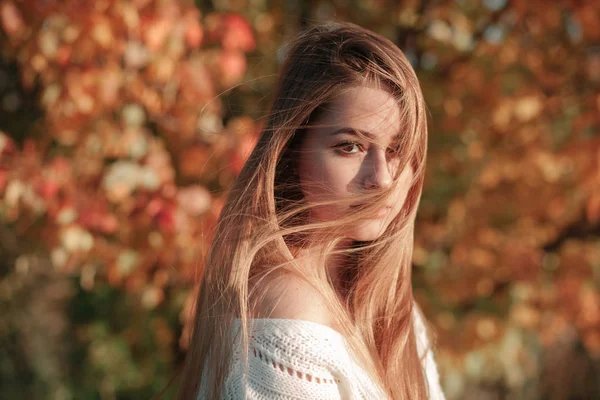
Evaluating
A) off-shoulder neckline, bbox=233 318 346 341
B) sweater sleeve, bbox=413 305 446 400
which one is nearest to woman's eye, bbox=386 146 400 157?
off-shoulder neckline, bbox=233 318 346 341

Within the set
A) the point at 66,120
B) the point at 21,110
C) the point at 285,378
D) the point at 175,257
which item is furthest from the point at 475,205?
the point at 21,110

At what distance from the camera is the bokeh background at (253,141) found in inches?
95.4

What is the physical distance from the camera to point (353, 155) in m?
1.40

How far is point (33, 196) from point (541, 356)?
16.7 ft

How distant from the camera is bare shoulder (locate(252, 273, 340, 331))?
1351 mm

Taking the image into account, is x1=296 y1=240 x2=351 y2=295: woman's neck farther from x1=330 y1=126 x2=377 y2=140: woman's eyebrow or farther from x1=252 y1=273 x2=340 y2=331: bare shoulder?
x1=330 y1=126 x2=377 y2=140: woman's eyebrow

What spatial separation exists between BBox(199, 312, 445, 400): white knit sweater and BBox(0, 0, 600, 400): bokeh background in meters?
0.71

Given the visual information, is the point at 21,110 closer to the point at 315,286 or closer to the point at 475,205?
the point at 475,205

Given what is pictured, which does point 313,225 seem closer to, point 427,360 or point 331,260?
point 331,260

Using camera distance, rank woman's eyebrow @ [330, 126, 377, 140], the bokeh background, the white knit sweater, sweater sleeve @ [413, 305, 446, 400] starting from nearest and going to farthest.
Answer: the white knit sweater, woman's eyebrow @ [330, 126, 377, 140], sweater sleeve @ [413, 305, 446, 400], the bokeh background

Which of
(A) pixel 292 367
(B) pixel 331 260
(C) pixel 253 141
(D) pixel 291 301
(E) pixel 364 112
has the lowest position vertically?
(A) pixel 292 367

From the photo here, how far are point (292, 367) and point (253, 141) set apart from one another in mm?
1232

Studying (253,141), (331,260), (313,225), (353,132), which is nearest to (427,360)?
(331,260)

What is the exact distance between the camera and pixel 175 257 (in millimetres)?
2568
